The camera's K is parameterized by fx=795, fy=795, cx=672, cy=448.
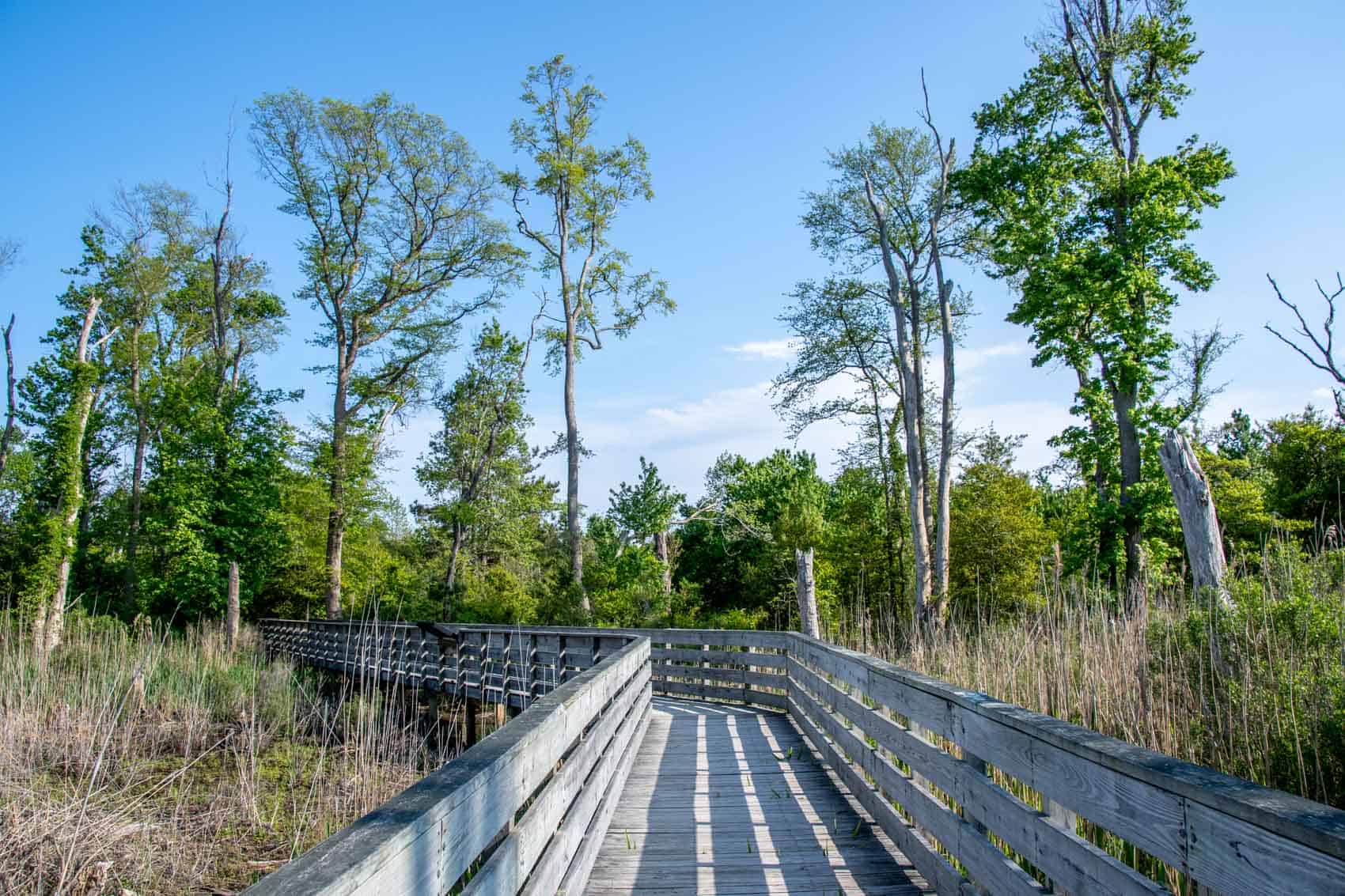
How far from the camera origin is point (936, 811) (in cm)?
354

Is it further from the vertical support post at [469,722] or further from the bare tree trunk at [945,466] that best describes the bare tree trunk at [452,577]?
the bare tree trunk at [945,466]

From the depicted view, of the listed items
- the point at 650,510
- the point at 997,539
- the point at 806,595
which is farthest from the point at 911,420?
the point at 806,595

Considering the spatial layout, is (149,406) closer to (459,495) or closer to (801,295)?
(459,495)

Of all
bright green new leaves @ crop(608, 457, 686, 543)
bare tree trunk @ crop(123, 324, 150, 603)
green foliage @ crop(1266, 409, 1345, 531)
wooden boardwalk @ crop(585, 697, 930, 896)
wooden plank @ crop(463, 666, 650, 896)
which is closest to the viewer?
wooden plank @ crop(463, 666, 650, 896)

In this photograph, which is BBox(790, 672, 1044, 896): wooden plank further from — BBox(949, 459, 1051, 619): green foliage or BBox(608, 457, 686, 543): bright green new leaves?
BBox(608, 457, 686, 543): bright green new leaves

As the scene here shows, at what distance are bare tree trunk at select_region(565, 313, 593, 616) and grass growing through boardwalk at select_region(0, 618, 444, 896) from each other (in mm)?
10483

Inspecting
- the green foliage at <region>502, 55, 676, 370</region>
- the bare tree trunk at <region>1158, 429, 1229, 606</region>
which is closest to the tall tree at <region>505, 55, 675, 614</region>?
the green foliage at <region>502, 55, 676, 370</region>

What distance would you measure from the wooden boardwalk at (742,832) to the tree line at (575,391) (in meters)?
11.9

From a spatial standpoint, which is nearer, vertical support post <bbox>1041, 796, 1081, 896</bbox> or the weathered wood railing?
the weathered wood railing

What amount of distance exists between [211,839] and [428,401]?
23.1 metres

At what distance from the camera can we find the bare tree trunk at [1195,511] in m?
10.1

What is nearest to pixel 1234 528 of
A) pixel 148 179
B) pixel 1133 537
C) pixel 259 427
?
pixel 1133 537

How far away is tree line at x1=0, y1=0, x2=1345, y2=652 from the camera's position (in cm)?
1641

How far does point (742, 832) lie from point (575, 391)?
69.2 ft
